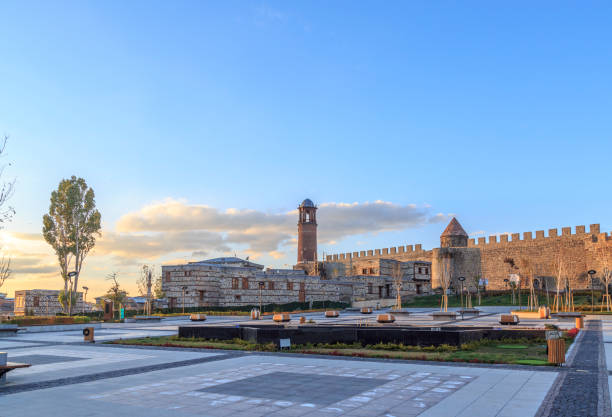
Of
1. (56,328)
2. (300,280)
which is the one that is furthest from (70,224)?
(300,280)

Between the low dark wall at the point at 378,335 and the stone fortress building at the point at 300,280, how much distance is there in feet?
77.1

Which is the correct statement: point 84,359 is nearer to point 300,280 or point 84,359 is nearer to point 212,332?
point 212,332

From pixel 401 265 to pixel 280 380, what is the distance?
5436 centimetres

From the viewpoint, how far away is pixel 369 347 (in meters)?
15.0

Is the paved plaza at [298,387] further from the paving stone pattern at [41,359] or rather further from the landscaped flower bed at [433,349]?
the landscaped flower bed at [433,349]

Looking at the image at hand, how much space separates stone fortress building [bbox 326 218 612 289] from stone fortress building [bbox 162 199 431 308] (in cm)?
220

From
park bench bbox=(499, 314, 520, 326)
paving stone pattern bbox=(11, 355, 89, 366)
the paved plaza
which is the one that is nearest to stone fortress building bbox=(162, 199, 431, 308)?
park bench bbox=(499, 314, 520, 326)

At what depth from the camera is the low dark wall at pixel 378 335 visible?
14.6m

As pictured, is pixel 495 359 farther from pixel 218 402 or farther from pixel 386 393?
pixel 218 402

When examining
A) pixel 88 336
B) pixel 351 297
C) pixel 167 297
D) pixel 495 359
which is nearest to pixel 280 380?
pixel 495 359

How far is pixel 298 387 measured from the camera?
29.6 ft

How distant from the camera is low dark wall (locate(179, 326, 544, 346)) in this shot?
14.6 meters

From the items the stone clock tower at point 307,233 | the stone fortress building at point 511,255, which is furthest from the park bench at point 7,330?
the stone clock tower at point 307,233

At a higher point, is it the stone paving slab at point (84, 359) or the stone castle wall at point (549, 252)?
the stone castle wall at point (549, 252)
